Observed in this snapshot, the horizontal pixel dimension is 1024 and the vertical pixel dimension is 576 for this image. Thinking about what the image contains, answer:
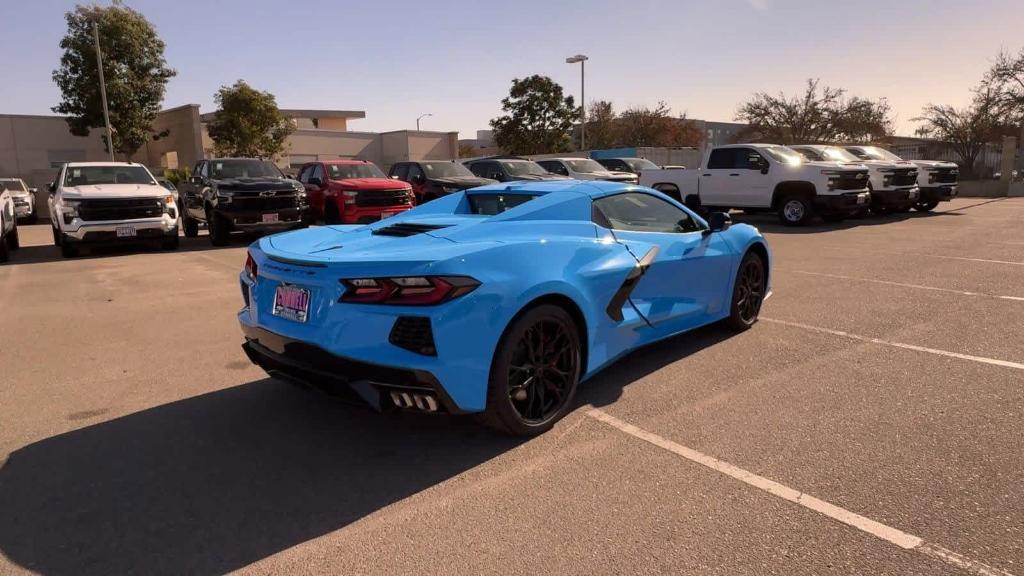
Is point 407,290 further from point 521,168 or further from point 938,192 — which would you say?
point 938,192

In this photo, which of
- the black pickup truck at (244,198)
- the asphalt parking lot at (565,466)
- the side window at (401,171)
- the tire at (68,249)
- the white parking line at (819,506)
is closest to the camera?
the white parking line at (819,506)

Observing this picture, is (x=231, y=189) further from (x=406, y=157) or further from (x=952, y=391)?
(x=406, y=157)

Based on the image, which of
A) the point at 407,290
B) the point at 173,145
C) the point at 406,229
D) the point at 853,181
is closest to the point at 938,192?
the point at 853,181

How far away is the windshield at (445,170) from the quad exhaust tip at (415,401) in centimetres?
1411

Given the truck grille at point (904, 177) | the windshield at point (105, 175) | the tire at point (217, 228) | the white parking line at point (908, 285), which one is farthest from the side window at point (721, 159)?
the windshield at point (105, 175)

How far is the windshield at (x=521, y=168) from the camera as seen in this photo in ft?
58.9

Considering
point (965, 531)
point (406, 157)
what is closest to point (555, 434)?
point (965, 531)

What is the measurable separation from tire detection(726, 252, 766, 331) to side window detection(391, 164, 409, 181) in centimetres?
1291

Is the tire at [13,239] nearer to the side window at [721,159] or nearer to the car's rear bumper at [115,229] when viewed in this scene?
the car's rear bumper at [115,229]

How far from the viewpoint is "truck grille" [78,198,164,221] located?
37.1ft

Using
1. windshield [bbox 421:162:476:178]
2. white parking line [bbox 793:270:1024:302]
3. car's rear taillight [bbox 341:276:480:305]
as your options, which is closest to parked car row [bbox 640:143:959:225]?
windshield [bbox 421:162:476:178]

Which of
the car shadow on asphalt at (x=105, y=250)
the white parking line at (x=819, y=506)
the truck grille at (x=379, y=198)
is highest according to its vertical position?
the truck grille at (x=379, y=198)

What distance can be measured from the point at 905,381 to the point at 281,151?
39498 mm

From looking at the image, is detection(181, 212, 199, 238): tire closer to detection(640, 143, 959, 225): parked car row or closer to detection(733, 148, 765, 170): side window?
detection(640, 143, 959, 225): parked car row
